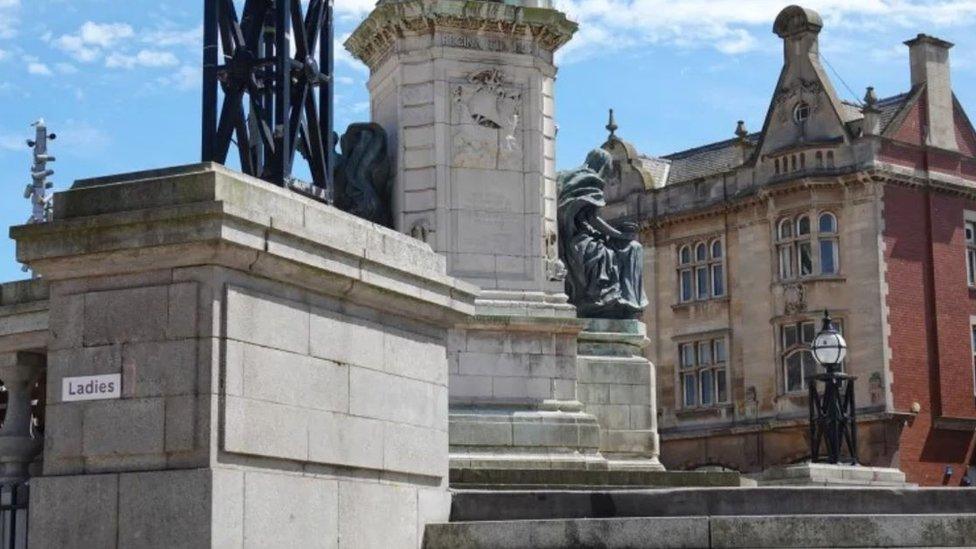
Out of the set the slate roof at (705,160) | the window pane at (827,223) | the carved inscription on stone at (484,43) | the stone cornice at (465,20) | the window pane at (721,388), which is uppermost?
the slate roof at (705,160)

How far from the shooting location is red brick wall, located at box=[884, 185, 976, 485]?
5584 centimetres

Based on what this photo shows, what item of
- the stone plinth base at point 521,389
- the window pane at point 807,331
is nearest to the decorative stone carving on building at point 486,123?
the stone plinth base at point 521,389

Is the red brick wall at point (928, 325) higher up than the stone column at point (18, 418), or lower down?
higher up

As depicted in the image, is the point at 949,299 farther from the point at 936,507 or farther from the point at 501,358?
the point at 936,507

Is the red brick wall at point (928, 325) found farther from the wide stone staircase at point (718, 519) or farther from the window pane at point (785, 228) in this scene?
the wide stone staircase at point (718, 519)

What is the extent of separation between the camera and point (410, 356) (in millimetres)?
12648

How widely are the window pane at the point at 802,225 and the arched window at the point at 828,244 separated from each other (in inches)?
22.2

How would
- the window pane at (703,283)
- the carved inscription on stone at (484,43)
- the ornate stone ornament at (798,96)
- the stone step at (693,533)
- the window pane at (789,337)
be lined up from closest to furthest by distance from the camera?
the stone step at (693,533) < the carved inscription on stone at (484,43) < the window pane at (789,337) < the ornate stone ornament at (798,96) < the window pane at (703,283)

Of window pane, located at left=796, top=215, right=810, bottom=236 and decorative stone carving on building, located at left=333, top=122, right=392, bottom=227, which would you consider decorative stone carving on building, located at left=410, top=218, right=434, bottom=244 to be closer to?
decorative stone carving on building, located at left=333, top=122, right=392, bottom=227

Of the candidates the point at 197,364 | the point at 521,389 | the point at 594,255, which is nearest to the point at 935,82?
the point at 594,255

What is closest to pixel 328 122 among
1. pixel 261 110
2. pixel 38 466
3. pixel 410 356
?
pixel 261 110

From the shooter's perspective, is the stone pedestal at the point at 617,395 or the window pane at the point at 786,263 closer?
the stone pedestal at the point at 617,395

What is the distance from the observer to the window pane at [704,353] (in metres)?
61.7

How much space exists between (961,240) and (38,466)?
50865 mm
